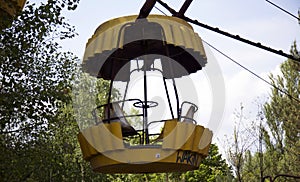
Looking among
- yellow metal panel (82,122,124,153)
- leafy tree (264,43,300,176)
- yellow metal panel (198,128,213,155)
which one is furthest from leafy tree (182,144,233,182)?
yellow metal panel (82,122,124,153)

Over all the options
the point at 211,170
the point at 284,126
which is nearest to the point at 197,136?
the point at 284,126

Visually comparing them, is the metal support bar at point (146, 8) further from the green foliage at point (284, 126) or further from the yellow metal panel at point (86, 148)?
the green foliage at point (284, 126)

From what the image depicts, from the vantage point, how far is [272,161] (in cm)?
1480

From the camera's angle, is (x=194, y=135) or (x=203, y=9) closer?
(x=194, y=135)

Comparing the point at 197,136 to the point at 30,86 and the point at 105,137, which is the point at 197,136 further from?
the point at 30,86

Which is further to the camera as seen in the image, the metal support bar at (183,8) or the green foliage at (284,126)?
the green foliage at (284,126)

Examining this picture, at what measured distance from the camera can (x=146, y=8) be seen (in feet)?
12.1

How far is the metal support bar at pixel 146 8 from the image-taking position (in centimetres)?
365

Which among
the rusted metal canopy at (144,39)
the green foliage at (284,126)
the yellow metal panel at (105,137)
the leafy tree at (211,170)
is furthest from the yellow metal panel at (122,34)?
the leafy tree at (211,170)

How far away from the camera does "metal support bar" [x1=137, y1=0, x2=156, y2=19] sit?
12.0 ft

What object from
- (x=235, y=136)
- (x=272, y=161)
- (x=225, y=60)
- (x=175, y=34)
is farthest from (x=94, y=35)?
(x=272, y=161)

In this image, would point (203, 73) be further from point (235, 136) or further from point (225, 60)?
point (235, 136)

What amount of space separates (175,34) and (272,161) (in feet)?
39.1

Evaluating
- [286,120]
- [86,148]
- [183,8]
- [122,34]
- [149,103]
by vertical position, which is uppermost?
[286,120]
